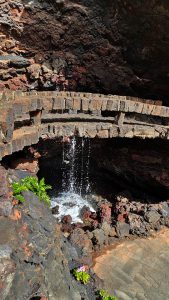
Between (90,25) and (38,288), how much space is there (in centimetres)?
1222

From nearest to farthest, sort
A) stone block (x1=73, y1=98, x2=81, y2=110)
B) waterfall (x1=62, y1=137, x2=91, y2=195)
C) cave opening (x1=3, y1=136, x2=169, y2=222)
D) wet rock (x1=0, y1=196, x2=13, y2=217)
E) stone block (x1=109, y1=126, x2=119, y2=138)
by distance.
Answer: wet rock (x1=0, y1=196, x2=13, y2=217) < stone block (x1=73, y1=98, x2=81, y2=110) < stone block (x1=109, y1=126, x2=119, y2=138) < cave opening (x1=3, y1=136, x2=169, y2=222) < waterfall (x1=62, y1=137, x2=91, y2=195)

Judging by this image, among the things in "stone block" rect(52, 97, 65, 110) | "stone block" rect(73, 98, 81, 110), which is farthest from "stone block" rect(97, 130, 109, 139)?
"stone block" rect(52, 97, 65, 110)

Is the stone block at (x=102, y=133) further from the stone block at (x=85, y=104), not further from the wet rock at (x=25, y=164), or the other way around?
the wet rock at (x=25, y=164)

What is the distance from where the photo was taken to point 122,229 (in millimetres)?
12367

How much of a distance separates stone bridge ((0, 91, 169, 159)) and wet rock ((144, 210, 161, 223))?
3.61m

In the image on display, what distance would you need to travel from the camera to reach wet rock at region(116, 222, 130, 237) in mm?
12273

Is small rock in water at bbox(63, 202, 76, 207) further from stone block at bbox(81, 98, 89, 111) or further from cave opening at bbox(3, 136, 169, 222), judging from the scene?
stone block at bbox(81, 98, 89, 111)

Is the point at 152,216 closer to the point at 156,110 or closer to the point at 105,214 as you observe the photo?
the point at 105,214

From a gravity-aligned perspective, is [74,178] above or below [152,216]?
below

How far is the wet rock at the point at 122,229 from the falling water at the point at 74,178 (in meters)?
2.48

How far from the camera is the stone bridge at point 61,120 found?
7.51 metres

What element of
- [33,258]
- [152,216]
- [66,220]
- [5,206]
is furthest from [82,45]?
[33,258]

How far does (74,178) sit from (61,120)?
300 inches

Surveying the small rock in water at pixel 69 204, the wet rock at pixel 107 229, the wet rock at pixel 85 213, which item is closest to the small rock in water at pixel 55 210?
the small rock in water at pixel 69 204
